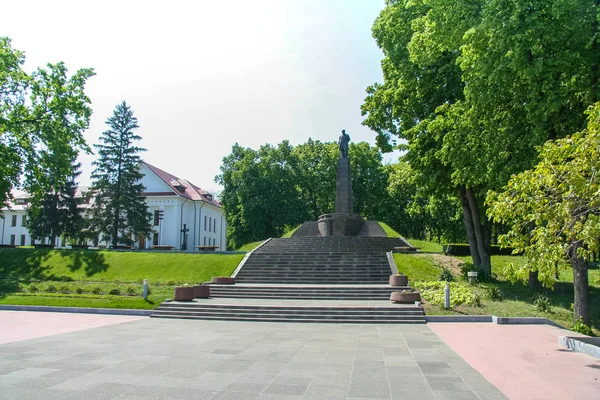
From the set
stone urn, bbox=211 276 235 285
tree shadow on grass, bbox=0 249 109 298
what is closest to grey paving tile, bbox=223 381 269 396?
stone urn, bbox=211 276 235 285

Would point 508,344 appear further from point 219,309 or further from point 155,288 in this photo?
point 155,288

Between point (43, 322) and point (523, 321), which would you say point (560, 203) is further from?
point (43, 322)

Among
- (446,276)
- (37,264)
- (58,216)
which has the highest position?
(58,216)

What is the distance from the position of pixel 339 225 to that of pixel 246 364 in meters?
26.8

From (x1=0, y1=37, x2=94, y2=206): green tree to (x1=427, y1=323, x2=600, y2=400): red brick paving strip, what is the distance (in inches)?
1047

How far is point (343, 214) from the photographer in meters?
35.3

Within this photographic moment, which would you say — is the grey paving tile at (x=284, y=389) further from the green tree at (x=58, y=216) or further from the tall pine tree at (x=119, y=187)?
the green tree at (x=58, y=216)

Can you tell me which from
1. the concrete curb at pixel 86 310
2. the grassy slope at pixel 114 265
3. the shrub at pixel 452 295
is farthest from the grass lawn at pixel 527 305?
the grassy slope at pixel 114 265

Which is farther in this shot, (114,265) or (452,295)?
(114,265)

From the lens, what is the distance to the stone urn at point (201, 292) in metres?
19.1

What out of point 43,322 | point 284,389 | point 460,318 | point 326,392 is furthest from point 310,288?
point 326,392

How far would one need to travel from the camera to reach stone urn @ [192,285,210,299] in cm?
1905

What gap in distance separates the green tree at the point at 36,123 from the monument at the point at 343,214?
18.9m

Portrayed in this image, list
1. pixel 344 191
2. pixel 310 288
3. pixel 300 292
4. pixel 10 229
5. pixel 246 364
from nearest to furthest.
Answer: pixel 246 364 < pixel 300 292 < pixel 310 288 < pixel 344 191 < pixel 10 229
